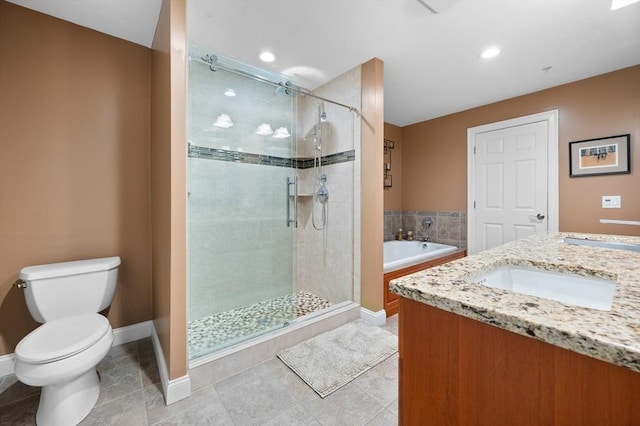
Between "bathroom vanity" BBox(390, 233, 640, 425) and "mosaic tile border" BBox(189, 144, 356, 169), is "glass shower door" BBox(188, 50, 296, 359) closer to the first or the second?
"mosaic tile border" BBox(189, 144, 356, 169)

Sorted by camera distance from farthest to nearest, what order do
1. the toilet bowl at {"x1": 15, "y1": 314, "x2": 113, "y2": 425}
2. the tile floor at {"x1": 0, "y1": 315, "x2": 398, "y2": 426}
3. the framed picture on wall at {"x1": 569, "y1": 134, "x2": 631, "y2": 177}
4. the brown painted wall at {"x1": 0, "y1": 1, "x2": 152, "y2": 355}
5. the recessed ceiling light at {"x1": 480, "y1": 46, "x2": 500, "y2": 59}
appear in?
the framed picture on wall at {"x1": 569, "y1": 134, "x2": 631, "y2": 177} → the recessed ceiling light at {"x1": 480, "y1": 46, "x2": 500, "y2": 59} → the brown painted wall at {"x1": 0, "y1": 1, "x2": 152, "y2": 355} → the tile floor at {"x1": 0, "y1": 315, "x2": 398, "y2": 426} → the toilet bowl at {"x1": 15, "y1": 314, "x2": 113, "y2": 425}

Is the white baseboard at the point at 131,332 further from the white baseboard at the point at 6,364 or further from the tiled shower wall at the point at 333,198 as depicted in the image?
the tiled shower wall at the point at 333,198

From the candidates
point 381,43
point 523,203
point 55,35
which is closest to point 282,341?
point 381,43

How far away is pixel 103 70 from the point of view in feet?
6.75

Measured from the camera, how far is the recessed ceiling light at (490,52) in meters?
2.25

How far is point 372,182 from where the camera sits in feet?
8.01

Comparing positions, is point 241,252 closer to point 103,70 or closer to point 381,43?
point 103,70

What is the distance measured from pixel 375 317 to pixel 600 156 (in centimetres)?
279

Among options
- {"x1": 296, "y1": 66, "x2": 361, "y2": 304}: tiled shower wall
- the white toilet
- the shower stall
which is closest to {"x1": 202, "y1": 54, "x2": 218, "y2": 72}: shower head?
the shower stall

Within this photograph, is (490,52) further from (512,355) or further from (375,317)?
(512,355)

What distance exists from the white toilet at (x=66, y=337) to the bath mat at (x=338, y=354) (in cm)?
112

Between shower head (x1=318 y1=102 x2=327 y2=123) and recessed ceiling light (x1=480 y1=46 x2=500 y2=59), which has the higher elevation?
recessed ceiling light (x1=480 y1=46 x2=500 y2=59)

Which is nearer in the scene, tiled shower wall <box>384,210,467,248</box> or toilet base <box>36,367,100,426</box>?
toilet base <box>36,367,100,426</box>

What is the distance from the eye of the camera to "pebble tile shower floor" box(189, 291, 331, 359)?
1844 mm
